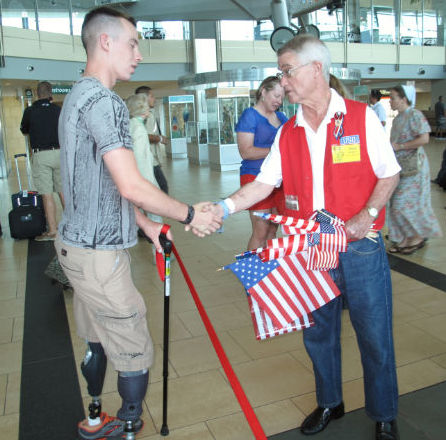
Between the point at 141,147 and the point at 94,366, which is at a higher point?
the point at 141,147

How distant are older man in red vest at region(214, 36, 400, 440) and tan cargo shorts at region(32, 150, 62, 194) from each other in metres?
4.70

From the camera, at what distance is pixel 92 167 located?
184 cm

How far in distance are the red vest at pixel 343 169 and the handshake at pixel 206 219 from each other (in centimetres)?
40

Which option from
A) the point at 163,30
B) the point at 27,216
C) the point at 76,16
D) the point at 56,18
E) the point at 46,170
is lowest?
the point at 27,216

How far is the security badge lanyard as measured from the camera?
204 cm

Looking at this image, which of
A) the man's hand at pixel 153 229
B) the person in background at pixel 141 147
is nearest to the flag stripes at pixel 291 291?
the man's hand at pixel 153 229

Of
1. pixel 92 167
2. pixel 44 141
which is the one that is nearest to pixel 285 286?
pixel 92 167

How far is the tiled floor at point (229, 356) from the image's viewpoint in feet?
8.27

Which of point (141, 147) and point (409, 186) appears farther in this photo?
point (409, 186)

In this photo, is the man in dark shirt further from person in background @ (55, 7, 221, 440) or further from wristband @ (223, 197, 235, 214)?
person in background @ (55, 7, 221, 440)

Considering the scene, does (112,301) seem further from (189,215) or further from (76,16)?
(76,16)

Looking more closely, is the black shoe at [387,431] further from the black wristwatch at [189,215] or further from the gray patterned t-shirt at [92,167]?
the gray patterned t-shirt at [92,167]

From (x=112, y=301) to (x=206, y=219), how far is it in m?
0.56

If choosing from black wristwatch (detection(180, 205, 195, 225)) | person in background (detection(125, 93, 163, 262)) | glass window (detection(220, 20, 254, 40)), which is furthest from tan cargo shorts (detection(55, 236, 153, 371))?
glass window (detection(220, 20, 254, 40))
